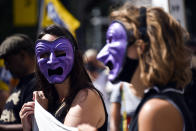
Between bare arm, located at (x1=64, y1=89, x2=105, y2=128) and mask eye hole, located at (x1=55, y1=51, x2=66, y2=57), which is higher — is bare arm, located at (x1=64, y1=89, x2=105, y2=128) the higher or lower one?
the lower one

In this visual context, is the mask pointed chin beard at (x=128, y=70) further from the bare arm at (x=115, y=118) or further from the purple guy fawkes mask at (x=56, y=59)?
the bare arm at (x=115, y=118)

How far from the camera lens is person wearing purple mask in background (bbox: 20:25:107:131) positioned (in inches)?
106

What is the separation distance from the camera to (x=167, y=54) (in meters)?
2.05

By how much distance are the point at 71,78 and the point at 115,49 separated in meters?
0.62

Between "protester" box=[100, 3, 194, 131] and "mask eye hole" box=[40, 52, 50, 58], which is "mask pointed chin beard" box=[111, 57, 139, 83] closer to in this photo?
"protester" box=[100, 3, 194, 131]

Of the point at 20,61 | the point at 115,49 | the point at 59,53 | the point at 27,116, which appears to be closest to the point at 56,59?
the point at 59,53

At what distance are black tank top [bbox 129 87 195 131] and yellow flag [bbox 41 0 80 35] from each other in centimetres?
436

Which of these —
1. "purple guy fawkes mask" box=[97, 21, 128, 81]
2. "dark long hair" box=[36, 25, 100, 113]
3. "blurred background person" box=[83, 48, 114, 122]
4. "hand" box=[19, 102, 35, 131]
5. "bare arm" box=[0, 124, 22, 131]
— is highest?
"purple guy fawkes mask" box=[97, 21, 128, 81]

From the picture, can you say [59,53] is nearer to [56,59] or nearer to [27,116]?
[56,59]

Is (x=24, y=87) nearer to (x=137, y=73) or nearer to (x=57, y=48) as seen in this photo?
(x=57, y=48)

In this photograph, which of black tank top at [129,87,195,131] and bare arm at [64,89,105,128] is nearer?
black tank top at [129,87,195,131]

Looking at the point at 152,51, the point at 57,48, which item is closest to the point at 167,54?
the point at 152,51

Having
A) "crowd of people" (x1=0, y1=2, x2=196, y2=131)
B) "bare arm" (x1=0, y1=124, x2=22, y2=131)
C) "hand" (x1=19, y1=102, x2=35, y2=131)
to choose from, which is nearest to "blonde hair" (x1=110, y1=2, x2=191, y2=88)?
"crowd of people" (x1=0, y1=2, x2=196, y2=131)

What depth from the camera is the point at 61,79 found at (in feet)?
9.30
